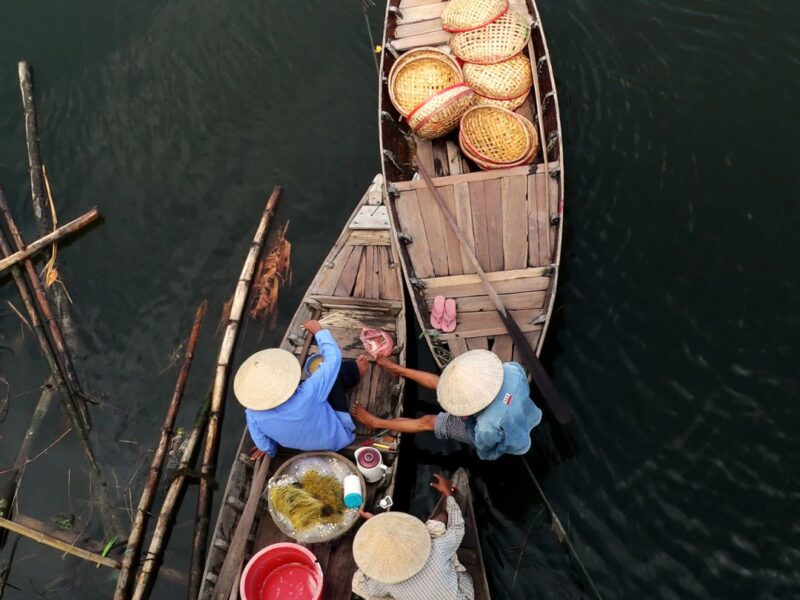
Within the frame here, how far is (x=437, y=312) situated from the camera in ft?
23.5

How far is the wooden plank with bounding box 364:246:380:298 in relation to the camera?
26.0ft

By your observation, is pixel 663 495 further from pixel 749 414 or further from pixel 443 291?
pixel 443 291

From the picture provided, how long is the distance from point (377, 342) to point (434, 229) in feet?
5.35

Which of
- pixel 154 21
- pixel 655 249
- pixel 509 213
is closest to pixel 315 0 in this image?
pixel 154 21

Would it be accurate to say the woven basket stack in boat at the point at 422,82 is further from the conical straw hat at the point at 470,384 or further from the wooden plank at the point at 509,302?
the conical straw hat at the point at 470,384

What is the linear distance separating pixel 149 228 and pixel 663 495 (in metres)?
8.61

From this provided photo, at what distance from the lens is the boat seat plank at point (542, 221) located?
24.0 feet

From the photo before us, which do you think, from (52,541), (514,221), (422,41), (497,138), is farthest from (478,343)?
(52,541)

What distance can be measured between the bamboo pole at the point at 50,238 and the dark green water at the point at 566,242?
26 cm

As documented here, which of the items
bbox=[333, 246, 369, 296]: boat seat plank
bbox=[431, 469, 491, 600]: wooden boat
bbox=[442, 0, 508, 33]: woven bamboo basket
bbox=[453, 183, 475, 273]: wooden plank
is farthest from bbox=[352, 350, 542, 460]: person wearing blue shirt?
bbox=[442, 0, 508, 33]: woven bamboo basket

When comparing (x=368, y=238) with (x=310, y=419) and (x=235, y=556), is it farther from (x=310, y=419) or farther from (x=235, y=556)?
(x=235, y=556)

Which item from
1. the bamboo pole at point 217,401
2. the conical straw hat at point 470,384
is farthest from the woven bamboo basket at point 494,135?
the bamboo pole at point 217,401

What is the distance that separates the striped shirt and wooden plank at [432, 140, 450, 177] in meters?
4.78

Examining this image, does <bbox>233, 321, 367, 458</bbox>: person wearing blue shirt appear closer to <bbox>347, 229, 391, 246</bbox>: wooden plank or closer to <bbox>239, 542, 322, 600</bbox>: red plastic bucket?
<bbox>239, 542, 322, 600</bbox>: red plastic bucket
